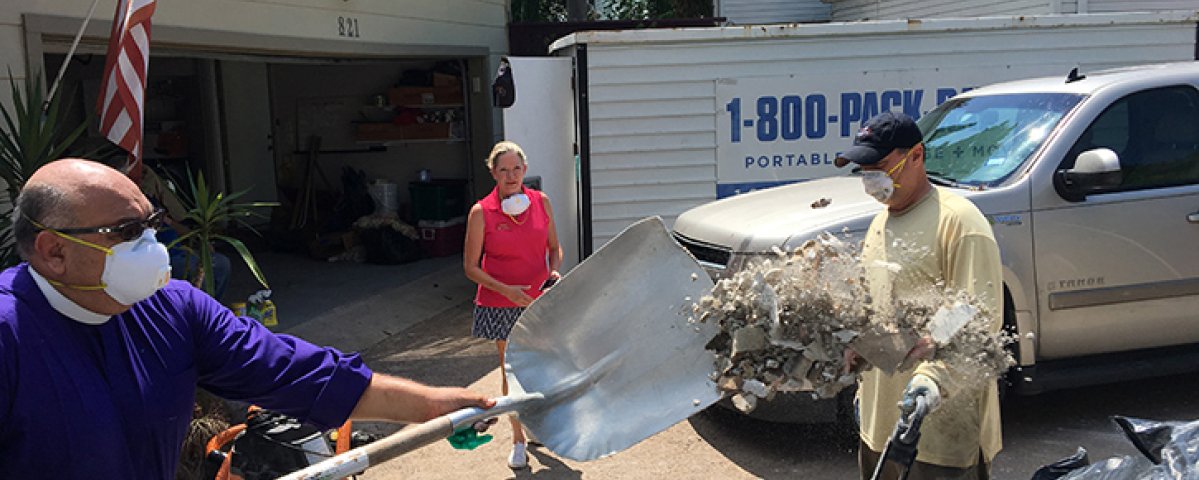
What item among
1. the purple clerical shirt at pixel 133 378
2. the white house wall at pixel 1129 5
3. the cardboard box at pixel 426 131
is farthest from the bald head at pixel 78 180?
the white house wall at pixel 1129 5

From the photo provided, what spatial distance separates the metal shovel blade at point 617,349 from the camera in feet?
8.21

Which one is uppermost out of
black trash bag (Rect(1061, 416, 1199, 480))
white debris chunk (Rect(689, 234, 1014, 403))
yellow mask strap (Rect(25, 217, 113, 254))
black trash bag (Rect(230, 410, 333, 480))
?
yellow mask strap (Rect(25, 217, 113, 254))

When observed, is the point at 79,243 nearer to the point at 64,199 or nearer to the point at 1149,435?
the point at 64,199

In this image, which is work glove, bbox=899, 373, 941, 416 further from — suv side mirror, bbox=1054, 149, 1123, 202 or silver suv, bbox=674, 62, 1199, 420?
suv side mirror, bbox=1054, 149, 1123, 202

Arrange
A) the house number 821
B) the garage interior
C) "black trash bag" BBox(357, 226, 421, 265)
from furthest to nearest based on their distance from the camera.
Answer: the garage interior → "black trash bag" BBox(357, 226, 421, 265) → the house number 821

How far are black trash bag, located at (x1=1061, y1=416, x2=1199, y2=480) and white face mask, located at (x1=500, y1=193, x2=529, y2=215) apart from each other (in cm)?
290

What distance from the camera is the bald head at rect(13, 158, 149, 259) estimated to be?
6.28ft

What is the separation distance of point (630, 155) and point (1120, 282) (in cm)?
390

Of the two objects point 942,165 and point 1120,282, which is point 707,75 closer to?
point 942,165

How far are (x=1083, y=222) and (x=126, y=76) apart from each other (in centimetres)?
503

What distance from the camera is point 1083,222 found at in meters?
4.77

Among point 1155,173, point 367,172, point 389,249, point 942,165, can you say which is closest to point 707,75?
point 942,165

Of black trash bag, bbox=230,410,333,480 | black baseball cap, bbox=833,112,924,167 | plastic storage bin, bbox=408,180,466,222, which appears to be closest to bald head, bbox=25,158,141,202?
black trash bag, bbox=230,410,333,480

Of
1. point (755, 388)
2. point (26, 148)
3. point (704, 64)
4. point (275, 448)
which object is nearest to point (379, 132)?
point (704, 64)
